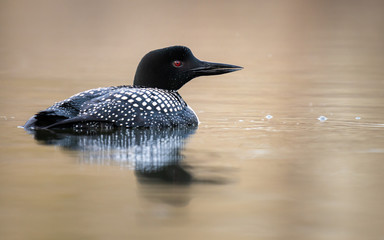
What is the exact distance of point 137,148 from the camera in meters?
4.94

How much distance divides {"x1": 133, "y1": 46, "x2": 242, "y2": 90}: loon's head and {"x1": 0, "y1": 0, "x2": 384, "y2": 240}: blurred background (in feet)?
1.28

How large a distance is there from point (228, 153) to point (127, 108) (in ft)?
3.39

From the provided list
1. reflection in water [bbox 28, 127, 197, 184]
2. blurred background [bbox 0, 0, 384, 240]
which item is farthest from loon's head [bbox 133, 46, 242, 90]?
reflection in water [bbox 28, 127, 197, 184]

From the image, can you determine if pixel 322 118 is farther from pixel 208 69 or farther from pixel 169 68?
pixel 169 68

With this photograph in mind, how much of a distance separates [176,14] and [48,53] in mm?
11387

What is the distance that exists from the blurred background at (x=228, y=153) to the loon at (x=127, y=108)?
0.76 feet

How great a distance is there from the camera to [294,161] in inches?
183

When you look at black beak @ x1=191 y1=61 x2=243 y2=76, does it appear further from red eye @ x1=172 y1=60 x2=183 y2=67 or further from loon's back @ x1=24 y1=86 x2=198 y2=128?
loon's back @ x1=24 y1=86 x2=198 y2=128

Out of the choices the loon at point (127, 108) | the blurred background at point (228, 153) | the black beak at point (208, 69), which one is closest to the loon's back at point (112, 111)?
the loon at point (127, 108)

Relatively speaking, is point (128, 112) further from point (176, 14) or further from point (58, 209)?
point (176, 14)

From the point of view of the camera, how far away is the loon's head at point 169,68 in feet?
20.7

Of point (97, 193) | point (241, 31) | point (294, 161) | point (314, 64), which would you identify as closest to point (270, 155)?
point (294, 161)

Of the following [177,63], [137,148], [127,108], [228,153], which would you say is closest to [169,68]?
[177,63]

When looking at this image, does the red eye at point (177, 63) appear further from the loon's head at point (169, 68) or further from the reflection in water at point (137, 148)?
the reflection in water at point (137, 148)
